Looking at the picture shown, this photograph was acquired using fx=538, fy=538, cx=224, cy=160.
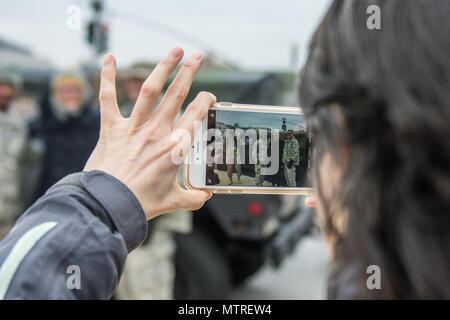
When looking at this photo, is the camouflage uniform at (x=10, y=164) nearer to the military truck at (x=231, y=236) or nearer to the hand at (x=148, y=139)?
the military truck at (x=231, y=236)

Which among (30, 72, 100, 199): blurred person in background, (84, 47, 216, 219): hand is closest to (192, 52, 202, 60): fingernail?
(84, 47, 216, 219): hand

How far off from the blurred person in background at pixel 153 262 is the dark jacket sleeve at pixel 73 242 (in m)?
2.81

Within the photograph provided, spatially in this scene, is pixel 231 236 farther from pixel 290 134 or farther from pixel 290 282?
pixel 290 134

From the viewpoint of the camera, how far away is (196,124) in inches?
41.7

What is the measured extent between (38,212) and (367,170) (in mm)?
514

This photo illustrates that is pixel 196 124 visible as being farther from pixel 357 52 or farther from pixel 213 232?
pixel 213 232

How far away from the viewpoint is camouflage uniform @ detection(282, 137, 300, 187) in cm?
134

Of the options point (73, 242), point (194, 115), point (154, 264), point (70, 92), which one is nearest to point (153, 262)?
point (154, 264)

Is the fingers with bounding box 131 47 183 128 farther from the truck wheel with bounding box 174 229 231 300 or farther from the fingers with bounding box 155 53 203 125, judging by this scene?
the truck wheel with bounding box 174 229 231 300

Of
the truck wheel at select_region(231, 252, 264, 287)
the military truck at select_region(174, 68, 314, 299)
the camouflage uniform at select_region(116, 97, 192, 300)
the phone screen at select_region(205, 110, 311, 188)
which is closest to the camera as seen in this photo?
the phone screen at select_region(205, 110, 311, 188)

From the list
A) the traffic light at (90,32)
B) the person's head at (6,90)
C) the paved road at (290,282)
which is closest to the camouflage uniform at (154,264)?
the person's head at (6,90)

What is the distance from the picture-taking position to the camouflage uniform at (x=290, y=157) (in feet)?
4.40

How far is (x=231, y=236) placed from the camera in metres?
4.38

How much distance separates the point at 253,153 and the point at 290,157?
0.31ft
